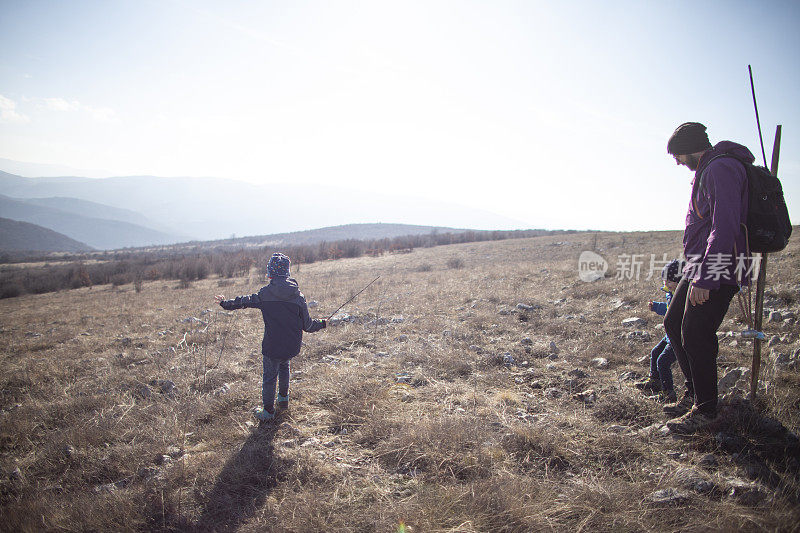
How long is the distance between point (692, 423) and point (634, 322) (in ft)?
10.5

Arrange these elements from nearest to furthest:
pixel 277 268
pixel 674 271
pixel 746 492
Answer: pixel 746 492 → pixel 674 271 → pixel 277 268

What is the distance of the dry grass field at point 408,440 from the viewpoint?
2053 millimetres

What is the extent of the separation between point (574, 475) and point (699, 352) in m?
1.29

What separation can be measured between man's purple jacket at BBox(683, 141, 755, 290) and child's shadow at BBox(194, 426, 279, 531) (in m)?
3.31

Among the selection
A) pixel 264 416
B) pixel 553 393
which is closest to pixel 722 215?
pixel 553 393

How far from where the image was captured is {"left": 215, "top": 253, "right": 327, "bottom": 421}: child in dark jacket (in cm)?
341

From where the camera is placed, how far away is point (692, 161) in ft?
9.08

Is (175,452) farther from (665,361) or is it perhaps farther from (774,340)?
(774,340)

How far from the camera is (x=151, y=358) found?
5.63 m

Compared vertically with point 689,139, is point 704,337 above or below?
below

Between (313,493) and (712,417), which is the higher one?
(712,417)

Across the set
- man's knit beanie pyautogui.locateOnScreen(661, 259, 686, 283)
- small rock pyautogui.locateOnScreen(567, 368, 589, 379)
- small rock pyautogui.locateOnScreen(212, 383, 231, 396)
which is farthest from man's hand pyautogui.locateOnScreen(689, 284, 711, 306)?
small rock pyautogui.locateOnScreen(212, 383, 231, 396)

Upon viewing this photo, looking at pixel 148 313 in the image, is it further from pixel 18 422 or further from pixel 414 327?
pixel 414 327

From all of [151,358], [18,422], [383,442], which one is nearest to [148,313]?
[151,358]
